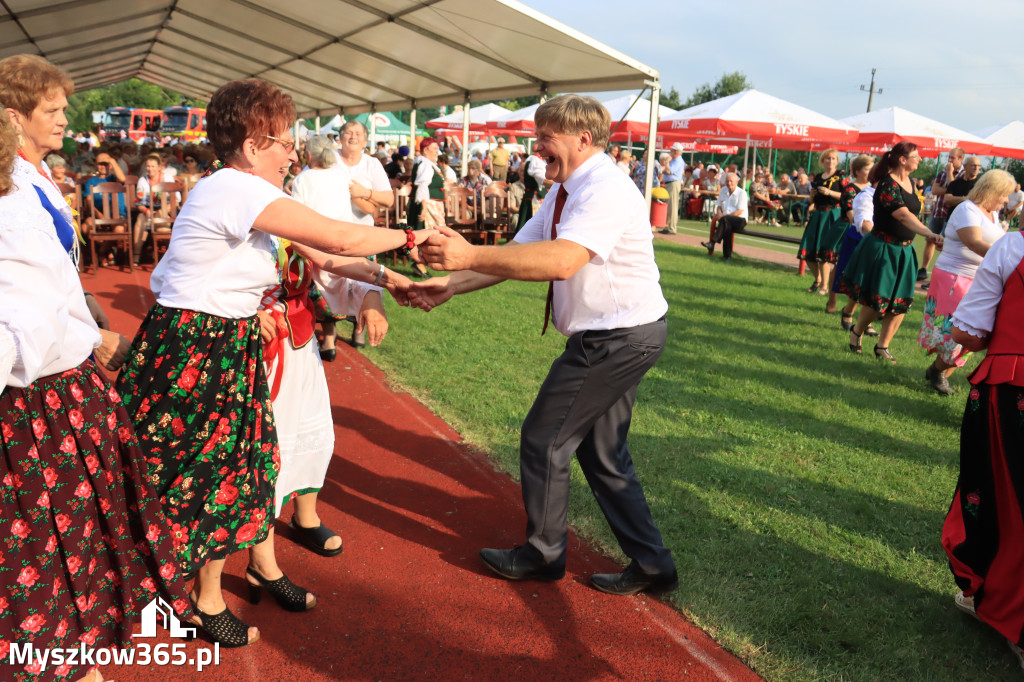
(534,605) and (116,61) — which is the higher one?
(116,61)

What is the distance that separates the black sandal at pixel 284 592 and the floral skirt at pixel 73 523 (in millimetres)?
735

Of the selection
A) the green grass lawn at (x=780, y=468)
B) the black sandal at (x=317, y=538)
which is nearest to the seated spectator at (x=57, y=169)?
the green grass lawn at (x=780, y=468)

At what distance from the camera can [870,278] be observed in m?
7.59

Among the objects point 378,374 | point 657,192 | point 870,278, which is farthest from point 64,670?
point 657,192

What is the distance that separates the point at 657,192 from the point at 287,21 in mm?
10063

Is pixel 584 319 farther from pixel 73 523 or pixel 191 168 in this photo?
pixel 191 168

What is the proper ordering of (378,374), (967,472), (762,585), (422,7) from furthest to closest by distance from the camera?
(422,7)
(378,374)
(762,585)
(967,472)

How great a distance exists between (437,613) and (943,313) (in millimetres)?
5092

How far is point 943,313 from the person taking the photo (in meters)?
6.16

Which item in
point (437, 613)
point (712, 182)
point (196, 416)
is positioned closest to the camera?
point (196, 416)

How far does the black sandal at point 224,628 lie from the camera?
2908mm

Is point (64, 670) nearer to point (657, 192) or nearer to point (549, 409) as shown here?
point (549, 409)

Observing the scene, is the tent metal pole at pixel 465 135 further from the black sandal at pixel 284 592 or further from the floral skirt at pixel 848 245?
the black sandal at pixel 284 592

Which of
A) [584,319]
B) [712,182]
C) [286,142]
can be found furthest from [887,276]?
[712,182]
